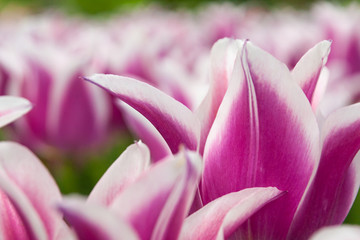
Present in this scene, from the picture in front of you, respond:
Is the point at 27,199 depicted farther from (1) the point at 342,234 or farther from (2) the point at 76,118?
(2) the point at 76,118

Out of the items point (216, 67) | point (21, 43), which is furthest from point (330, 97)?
point (21, 43)

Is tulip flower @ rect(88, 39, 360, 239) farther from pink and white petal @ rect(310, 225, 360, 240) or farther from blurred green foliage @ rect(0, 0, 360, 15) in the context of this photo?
blurred green foliage @ rect(0, 0, 360, 15)

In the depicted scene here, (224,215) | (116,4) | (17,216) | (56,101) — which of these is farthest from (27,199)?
(116,4)

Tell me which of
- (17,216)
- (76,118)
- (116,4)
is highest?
(17,216)

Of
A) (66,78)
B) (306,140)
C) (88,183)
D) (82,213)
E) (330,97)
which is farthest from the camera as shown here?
(88,183)

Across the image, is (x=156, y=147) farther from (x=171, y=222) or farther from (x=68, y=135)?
(x=68, y=135)
